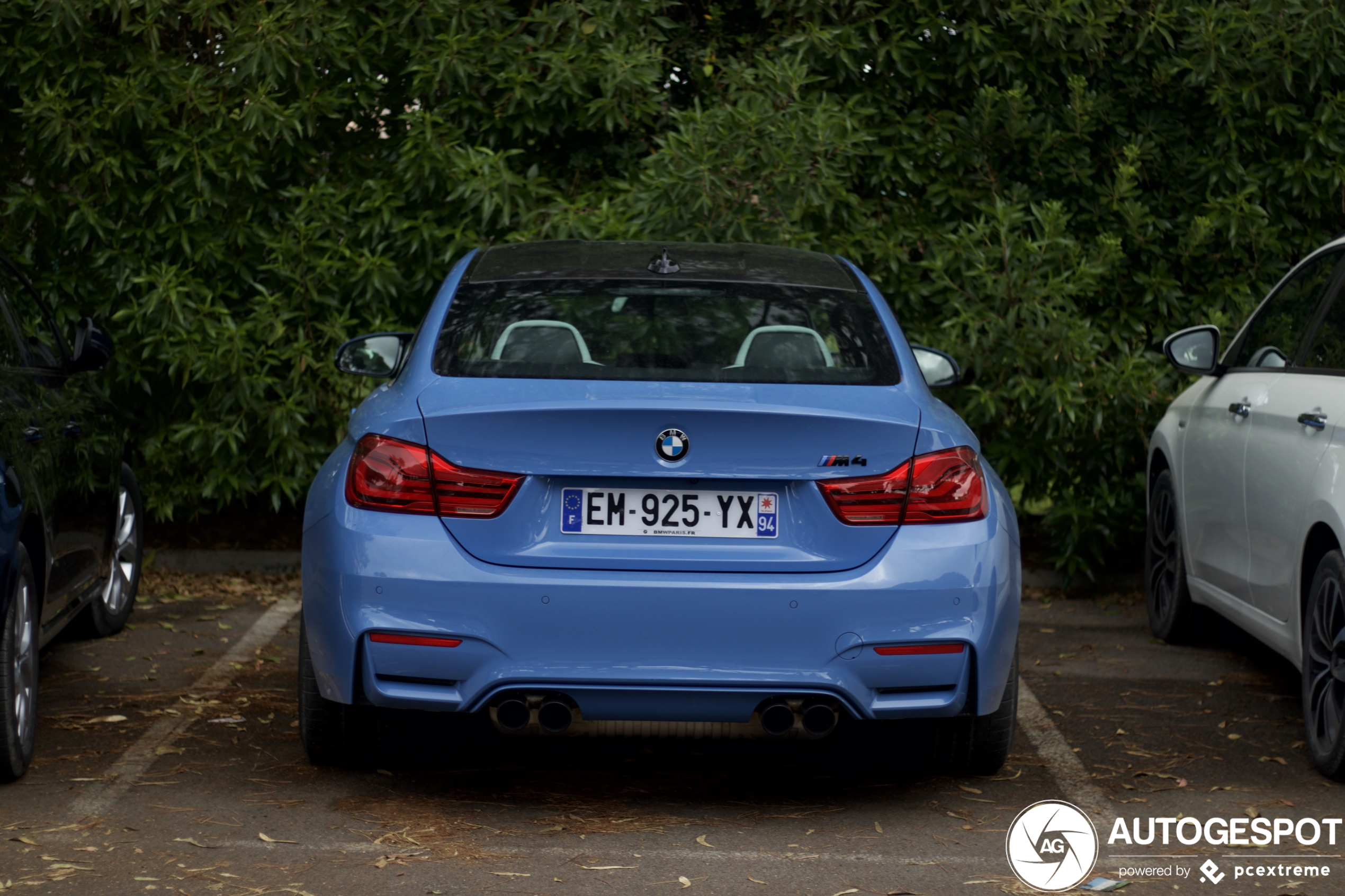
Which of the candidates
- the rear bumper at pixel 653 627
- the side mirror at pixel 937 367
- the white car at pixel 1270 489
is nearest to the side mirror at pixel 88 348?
the rear bumper at pixel 653 627

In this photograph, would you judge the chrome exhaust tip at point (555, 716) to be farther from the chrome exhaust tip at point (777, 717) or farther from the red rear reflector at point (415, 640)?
the chrome exhaust tip at point (777, 717)

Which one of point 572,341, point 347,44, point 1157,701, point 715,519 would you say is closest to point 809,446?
point 715,519

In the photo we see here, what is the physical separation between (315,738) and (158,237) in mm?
4496

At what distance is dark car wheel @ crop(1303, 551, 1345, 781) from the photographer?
4.80 m

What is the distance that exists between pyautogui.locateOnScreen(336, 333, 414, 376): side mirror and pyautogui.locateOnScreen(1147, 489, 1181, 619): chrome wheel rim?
3529 millimetres

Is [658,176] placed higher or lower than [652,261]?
lower

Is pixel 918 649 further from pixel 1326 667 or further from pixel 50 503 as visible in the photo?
pixel 50 503

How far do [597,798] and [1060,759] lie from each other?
159 centimetres

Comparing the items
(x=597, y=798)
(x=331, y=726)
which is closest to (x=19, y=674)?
(x=331, y=726)

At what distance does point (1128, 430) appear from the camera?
8.27 m

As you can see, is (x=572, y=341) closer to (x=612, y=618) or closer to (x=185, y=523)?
(x=612, y=618)

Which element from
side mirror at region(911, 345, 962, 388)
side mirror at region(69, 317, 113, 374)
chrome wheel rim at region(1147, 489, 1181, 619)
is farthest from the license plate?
chrome wheel rim at region(1147, 489, 1181, 619)

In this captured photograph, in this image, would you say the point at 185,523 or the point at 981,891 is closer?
the point at 981,891

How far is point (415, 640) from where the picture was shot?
13.0 feet
